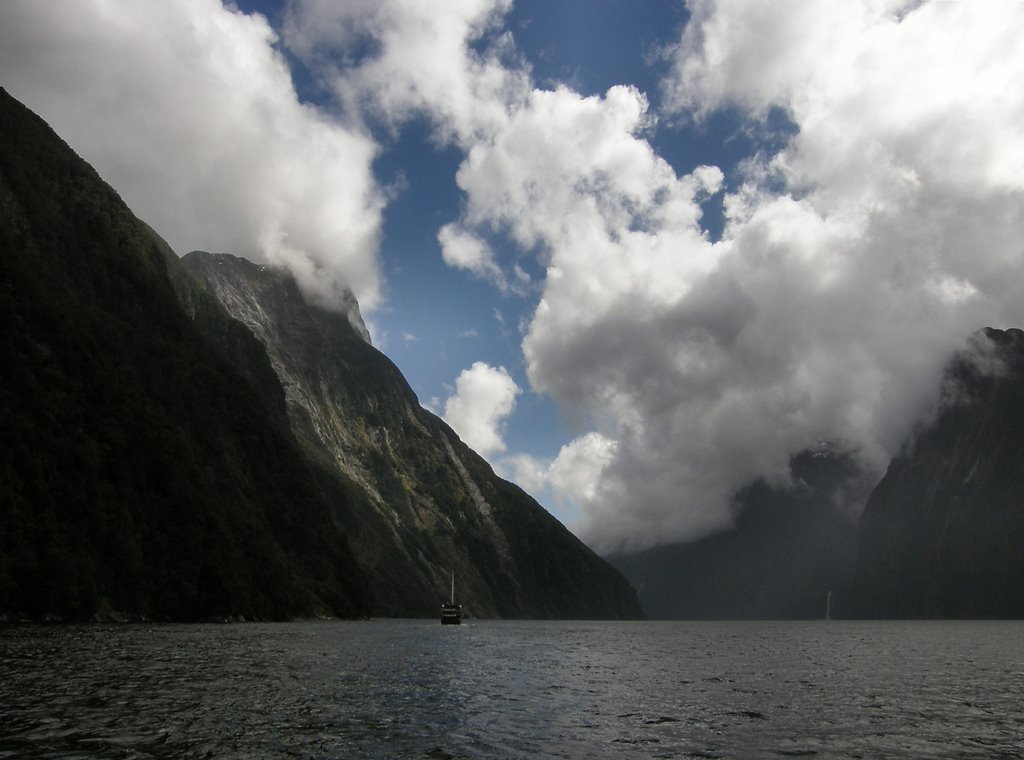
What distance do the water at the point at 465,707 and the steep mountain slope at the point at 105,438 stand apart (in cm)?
4898

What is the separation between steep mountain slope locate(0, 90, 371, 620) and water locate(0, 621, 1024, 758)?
4898cm

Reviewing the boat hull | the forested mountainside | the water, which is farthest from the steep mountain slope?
the water

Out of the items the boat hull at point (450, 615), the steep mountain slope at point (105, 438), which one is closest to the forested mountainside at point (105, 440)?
the steep mountain slope at point (105, 438)

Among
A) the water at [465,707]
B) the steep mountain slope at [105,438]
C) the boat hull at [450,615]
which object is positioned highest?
the steep mountain slope at [105,438]

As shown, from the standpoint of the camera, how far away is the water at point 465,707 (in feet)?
81.3

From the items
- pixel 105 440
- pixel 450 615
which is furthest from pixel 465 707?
pixel 450 615

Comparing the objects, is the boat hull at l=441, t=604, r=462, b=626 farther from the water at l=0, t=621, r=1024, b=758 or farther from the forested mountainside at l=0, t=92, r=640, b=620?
the water at l=0, t=621, r=1024, b=758

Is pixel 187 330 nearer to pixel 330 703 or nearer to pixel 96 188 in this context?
pixel 96 188

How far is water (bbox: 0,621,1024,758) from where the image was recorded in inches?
976

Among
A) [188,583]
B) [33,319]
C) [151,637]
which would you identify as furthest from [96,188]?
[151,637]

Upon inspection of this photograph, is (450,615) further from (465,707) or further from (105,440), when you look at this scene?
(465,707)

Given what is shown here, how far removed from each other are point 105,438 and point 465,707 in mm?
113051

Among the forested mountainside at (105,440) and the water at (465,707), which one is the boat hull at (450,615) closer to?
the forested mountainside at (105,440)

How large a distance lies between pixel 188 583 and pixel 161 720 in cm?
11524
